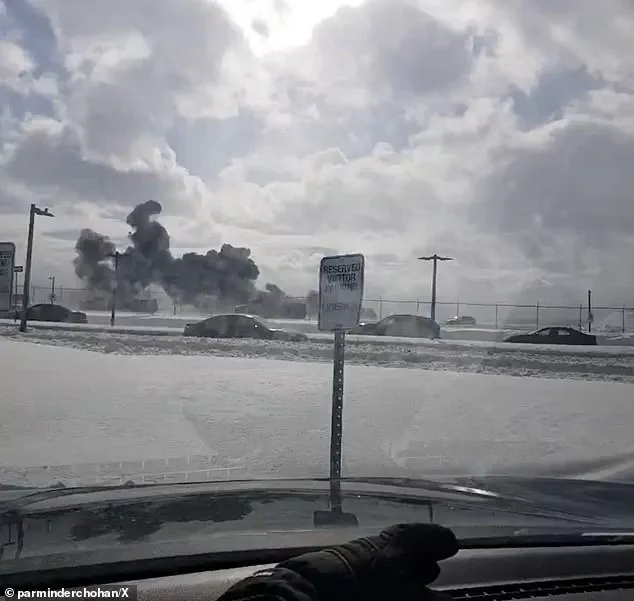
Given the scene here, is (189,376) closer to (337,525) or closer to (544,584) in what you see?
(337,525)

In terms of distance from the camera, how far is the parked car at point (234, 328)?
2003 cm

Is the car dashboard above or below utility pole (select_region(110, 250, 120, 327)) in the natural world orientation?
below

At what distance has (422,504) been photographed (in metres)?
4.50

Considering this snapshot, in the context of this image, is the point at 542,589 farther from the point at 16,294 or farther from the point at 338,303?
the point at 16,294

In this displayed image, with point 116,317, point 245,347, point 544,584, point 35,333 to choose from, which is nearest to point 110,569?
point 544,584

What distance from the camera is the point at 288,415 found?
35.1 ft

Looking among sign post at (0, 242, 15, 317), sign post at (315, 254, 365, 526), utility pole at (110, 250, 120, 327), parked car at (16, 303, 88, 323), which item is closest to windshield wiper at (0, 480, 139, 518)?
sign post at (315, 254, 365, 526)

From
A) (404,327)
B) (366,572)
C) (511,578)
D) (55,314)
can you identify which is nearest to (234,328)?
(404,327)

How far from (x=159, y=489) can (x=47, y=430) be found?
203 inches

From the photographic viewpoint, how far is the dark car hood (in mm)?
3350

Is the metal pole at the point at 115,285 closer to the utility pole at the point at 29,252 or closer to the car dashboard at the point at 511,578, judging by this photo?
the utility pole at the point at 29,252

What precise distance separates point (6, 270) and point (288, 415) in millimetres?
3761

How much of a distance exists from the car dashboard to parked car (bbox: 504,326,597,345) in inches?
681

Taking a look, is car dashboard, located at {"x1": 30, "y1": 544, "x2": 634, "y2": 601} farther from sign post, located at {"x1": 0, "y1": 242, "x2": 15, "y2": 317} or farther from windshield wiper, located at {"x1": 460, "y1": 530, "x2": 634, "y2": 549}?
sign post, located at {"x1": 0, "y1": 242, "x2": 15, "y2": 317}
